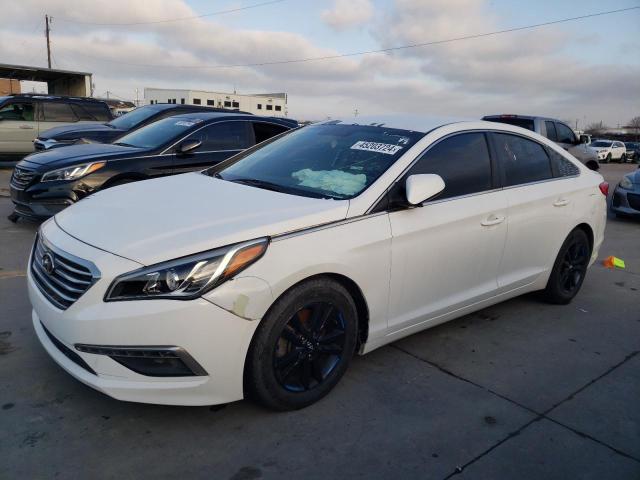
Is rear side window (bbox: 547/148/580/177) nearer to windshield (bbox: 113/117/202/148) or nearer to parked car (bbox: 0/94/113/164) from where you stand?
windshield (bbox: 113/117/202/148)

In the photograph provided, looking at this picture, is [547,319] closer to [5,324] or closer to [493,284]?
[493,284]

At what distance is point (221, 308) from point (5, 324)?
7.36 ft

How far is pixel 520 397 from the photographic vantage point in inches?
125

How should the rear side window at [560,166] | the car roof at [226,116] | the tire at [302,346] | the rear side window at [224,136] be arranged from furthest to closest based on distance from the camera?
the car roof at [226,116] → the rear side window at [224,136] → the rear side window at [560,166] → the tire at [302,346]

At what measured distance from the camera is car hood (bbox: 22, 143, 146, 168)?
20.3ft

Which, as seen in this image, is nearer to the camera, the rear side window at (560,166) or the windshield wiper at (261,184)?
the windshield wiper at (261,184)

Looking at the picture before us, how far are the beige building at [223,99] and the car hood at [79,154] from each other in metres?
35.8

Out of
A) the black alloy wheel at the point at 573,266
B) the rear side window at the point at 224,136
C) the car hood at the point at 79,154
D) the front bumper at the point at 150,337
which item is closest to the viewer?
the front bumper at the point at 150,337

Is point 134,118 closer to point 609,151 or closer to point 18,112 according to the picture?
point 18,112

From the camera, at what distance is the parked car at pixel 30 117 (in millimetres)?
13016

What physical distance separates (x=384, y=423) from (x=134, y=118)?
879 centimetres

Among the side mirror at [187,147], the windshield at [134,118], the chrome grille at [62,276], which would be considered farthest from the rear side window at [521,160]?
the windshield at [134,118]

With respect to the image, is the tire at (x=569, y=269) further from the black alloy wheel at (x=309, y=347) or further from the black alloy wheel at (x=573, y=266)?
the black alloy wheel at (x=309, y=347)

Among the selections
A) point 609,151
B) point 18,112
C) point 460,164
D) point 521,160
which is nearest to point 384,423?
point 460,164
